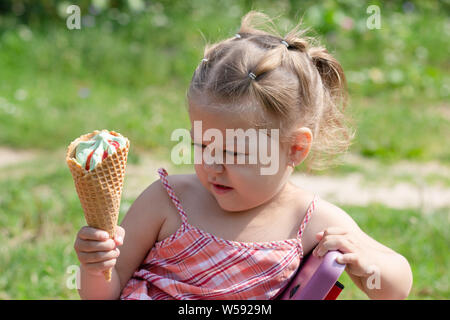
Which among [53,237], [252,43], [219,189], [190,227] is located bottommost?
[53,237]

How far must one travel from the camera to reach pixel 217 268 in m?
1.96

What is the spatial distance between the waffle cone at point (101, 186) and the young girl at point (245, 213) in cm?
7

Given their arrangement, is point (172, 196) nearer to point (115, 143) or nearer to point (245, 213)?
point (245, 213)

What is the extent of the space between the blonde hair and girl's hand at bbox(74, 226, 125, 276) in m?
0.47

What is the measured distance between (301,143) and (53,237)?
5.93ft

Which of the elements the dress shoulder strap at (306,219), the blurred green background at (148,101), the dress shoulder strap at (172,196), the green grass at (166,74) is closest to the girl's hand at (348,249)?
the dress shoulder strap at (306,219)

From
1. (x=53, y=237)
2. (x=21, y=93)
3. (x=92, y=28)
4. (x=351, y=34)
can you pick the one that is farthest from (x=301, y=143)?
(x=351, y=34)

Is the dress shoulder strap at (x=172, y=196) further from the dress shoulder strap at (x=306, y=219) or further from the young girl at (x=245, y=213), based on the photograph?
the dress shoulder strap at (x=306, y=219)

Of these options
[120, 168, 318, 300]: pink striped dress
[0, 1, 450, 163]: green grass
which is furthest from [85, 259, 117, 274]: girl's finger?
[0, 1, 450, 163]: green grass

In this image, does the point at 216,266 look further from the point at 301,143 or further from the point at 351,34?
the point at 351,34

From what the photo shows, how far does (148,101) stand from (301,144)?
3.61 meters

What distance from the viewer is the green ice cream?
1.66 metres

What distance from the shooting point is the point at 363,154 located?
4.88 metres

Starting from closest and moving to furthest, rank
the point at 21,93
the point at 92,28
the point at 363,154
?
the point at 363,154
the point at 21,93
the point at 92,28
